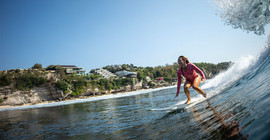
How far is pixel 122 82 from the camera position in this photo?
2537 inches

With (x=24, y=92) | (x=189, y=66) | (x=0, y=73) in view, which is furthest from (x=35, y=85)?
(x=189, y=66)

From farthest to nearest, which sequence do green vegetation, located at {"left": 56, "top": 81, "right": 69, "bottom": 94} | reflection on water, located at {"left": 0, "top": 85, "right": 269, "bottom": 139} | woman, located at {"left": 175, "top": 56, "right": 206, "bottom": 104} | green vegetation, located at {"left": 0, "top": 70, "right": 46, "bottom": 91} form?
green vegetation, located at {"left": 56, "top": 81, "right": 69, "bottom": 94}
green vegetation, located at {"left": 0, "top": 70, "right": 46, "bottom": 91}
woman, located at {"left": 175, "top": 56, "right": 206, "bottom": 104}
reflection on water, located at {"left": 0, "top": 85, "right": 269, "bottom": 139}

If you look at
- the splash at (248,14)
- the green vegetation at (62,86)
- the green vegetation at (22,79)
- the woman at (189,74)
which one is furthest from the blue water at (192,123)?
the green vegetation at (62,86)

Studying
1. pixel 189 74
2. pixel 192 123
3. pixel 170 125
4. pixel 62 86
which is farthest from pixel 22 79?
pixel 192 123

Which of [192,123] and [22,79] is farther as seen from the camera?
[22,79]

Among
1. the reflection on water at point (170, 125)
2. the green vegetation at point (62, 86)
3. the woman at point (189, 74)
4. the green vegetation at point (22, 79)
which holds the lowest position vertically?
the reflection on water at point (170, 125)

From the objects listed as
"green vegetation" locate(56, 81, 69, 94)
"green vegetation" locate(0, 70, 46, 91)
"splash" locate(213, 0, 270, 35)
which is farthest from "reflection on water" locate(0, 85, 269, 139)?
"green vegetation" locate(56, 81, 69, 94)

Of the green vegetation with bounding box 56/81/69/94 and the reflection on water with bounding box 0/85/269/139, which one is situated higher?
the green vegetation with bounding box 56/81/69/94

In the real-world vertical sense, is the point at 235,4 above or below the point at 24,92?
above

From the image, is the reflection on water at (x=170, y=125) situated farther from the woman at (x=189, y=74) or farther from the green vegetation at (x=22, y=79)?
the green vegetation at (x=22, y=79)

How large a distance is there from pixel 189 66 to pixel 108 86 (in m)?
53.2

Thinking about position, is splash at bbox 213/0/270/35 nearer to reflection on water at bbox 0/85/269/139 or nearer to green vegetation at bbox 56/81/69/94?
reflection on water at bbox 0/85/269/139

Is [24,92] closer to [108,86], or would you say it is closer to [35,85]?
[35,85]

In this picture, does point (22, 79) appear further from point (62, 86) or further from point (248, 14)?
point (248, 14)
